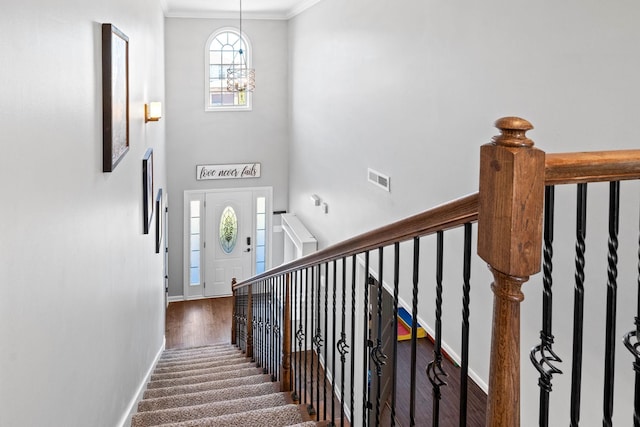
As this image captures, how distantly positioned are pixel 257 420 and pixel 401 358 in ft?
19.3

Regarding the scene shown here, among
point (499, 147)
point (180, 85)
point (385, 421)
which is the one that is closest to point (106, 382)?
point (499, 147)

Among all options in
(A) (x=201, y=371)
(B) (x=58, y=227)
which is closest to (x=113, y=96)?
(B) (x=58, y=227)

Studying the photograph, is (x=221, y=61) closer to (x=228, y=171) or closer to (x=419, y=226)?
(x=228, y=171)

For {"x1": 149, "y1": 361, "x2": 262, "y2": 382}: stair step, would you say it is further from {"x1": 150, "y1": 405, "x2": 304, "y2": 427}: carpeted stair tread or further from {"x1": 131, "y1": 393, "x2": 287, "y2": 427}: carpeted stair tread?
{"x1": 150, "y1": 405, "x2": 304, "y2": 427}: carpeted stair tread

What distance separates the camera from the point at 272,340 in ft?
14.6

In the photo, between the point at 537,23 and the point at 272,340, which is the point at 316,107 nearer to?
the point at 272,340

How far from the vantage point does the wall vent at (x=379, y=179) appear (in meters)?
5.57

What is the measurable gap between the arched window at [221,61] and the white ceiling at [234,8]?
34 cm

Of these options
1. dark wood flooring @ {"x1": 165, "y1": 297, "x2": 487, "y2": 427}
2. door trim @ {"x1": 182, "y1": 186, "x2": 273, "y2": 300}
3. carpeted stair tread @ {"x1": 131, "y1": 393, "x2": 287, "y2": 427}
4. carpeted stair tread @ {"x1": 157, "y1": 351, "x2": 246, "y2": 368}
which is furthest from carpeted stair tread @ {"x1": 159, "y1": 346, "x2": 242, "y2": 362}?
door trim @ {"x1": 182, "y1": 186, "x2": 273, "y2": 300}

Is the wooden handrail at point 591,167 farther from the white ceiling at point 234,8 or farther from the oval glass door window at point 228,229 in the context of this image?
the oval glass door window at point 228,229

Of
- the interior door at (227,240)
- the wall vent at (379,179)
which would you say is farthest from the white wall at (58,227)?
the interior door at (227,240)

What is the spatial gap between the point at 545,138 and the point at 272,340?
2.38m

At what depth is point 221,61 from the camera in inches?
396

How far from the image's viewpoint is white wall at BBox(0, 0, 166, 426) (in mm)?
1531
